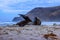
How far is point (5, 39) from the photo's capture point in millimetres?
2135

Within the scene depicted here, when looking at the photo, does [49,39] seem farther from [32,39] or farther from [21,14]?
[21,14]

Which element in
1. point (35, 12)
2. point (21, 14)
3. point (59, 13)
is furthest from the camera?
point (59, 13)

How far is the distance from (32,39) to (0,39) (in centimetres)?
33

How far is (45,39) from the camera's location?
7.18 ft

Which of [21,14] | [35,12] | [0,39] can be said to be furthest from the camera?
[35,12]

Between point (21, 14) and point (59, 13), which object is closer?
point (21, 14)

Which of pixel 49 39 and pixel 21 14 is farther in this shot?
pixel 21 14

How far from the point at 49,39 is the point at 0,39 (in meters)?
0.50

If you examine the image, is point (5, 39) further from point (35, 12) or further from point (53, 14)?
point (53, 14)

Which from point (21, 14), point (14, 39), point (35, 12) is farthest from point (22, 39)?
point (35, 12)

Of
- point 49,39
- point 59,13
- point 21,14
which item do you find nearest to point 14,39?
point 49,39

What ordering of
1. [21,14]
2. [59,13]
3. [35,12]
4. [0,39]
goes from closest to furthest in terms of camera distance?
[0,39]
[21,14]
[35,12]
[59,13]

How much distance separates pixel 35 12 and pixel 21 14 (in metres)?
4.39

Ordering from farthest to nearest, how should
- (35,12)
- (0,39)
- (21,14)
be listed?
1. (35,12)
2. (21,14)
3. (0,39)
